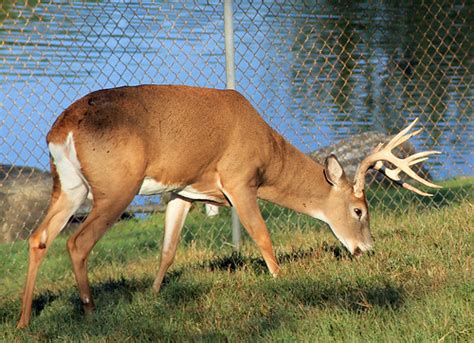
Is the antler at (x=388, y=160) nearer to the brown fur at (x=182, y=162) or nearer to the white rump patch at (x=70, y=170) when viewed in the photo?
the brown fur at (x=182, y=162)

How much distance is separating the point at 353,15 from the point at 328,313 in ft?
61.2

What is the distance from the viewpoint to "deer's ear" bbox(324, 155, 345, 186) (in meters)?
8.02

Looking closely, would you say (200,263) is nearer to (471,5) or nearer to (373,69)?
(373,69)

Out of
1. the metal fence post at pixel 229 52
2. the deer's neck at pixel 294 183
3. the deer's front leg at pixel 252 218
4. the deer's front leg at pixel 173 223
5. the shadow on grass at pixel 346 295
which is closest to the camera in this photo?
the shadow on grass at pixel 346 295

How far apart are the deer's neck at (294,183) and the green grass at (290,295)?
0.38 meters

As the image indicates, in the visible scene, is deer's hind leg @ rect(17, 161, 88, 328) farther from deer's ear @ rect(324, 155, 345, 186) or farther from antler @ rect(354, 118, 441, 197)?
antler @ rect(354, 118, 441, 197)

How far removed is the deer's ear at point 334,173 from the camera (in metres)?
→ 8.02

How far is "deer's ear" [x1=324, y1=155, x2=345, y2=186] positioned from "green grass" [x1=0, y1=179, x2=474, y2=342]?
54cm

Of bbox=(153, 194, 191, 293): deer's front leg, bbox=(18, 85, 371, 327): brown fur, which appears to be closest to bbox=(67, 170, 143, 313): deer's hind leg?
bbox=(18, 85, 371, 327): brown fur

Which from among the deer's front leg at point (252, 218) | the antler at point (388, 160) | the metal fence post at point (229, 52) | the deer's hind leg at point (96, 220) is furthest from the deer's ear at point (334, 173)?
the deer's hind leg at point (96, 220)

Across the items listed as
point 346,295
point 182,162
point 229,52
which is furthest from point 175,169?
point 229,52

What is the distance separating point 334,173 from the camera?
8.05m

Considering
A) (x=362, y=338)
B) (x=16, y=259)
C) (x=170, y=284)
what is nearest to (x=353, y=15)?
(x=16, y=259)

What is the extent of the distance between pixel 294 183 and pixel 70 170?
201 cm
